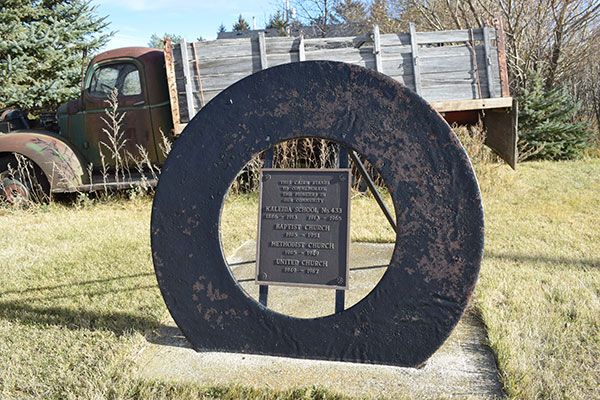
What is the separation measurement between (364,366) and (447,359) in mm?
463

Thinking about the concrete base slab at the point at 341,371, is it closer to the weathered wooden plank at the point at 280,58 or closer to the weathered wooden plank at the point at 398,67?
the weathered wooden plank at the point at 398,67

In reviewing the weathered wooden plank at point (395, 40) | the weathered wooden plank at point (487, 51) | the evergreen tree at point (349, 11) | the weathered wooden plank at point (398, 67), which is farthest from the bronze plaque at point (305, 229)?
the evergreen tree at point (349, 11)

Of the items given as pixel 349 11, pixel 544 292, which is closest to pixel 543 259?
pixel 544 292

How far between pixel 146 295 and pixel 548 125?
8.97 m

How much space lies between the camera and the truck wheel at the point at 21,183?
6508 millimetres

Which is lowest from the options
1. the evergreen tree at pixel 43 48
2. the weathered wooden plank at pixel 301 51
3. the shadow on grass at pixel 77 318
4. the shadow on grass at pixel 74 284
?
the shadow on grass at pixel 77 318

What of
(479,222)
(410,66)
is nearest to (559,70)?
(410,66)

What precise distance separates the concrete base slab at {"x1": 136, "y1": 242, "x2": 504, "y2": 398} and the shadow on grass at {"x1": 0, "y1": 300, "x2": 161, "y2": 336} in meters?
0.24

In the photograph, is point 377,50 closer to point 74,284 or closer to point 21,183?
point 74,284

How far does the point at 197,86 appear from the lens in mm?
6102

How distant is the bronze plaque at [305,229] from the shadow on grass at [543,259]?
7.90 ft

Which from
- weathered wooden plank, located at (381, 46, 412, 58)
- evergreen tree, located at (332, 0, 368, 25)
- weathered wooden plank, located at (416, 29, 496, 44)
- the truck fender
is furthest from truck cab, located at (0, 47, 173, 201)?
evergreen tree, located at (332, 0, 368, 25)

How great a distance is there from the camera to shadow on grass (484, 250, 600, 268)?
3.90 m

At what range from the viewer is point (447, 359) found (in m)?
2.41
